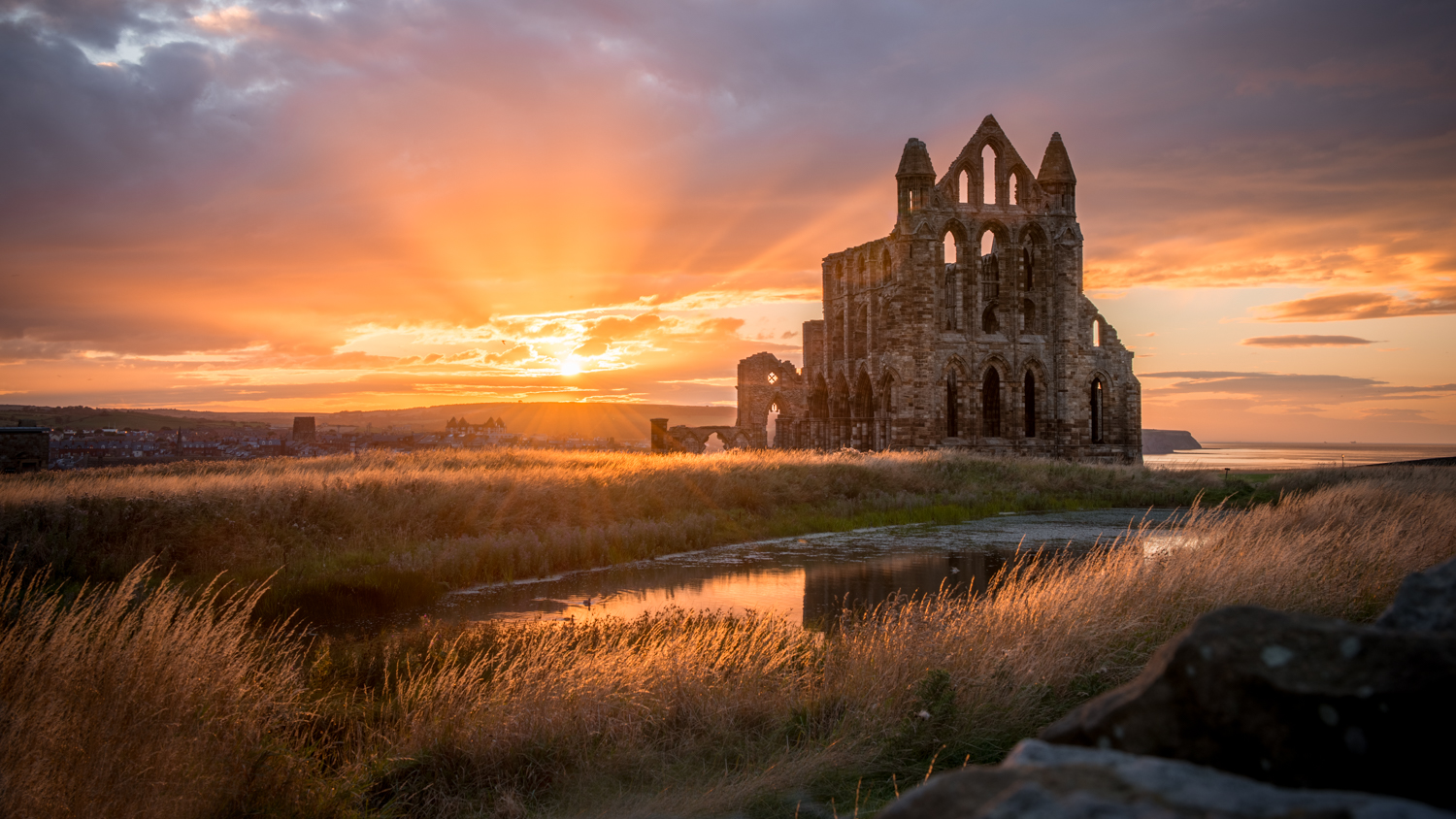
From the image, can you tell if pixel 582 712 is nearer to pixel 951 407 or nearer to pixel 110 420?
pixel 951 407

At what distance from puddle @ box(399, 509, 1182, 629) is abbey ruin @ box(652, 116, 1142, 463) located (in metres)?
19.1

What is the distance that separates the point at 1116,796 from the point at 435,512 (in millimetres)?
17926

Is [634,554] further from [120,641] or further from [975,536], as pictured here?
[120,641]

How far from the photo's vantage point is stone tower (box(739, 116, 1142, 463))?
40.1 metres

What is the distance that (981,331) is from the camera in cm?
4303

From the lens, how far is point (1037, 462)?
1346 inches

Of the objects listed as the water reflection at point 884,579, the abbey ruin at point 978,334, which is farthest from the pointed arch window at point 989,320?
the water reflection at point 884,579

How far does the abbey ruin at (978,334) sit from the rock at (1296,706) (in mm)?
38054

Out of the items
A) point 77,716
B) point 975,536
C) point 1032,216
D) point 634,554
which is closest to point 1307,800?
point 77,716

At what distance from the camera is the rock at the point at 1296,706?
163cm

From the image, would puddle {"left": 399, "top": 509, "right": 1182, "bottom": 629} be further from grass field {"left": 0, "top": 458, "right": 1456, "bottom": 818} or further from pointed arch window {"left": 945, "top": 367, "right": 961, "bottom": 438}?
pointed arch window {"left": 945, "top": 367, "right": 961, "bottom": 438}

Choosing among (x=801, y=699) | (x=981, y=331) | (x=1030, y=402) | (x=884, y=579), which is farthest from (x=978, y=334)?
(x=801, y=699)

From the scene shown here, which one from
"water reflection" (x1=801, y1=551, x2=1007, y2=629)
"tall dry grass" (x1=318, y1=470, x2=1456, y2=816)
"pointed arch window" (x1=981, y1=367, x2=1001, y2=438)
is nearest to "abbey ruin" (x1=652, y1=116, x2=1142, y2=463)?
"pointed arch window" (x1=981, y1=367, x2=1001, y2=438)

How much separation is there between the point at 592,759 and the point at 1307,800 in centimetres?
518
